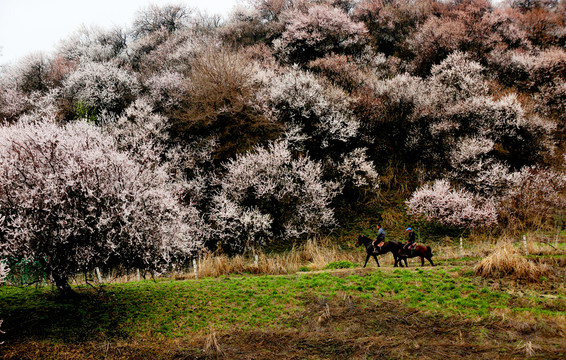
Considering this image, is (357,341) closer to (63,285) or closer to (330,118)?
(63,285)

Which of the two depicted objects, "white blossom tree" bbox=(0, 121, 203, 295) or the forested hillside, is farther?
the forested hillside

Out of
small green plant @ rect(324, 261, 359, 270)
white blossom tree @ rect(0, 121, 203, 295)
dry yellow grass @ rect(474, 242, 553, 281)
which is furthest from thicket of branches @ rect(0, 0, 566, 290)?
dry yellow grass @ rect(474, 242, 553, 281)

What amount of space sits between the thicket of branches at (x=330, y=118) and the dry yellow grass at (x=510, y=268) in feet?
39.3

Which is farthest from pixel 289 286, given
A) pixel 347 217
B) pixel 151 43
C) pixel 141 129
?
pixel 151 43

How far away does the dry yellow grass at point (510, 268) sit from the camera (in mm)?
10680

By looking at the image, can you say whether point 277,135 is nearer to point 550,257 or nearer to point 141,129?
point 141,129

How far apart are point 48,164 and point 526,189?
28264 millimetres

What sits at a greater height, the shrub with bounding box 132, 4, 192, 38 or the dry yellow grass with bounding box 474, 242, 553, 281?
the shrub with bounding box 132, 4, 192, 38

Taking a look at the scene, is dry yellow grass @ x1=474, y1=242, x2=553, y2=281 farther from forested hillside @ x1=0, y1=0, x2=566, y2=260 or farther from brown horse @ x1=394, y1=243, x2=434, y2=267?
forested hillside @ x1=0, y1=0, x2=566, y2=260

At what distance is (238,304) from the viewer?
11.5m

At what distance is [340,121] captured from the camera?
29.5m

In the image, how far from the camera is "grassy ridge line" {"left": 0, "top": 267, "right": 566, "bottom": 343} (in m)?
9.40

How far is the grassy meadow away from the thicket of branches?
21.5ft

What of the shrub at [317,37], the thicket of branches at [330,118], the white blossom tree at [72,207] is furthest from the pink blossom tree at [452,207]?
the shrub at [317,37]
